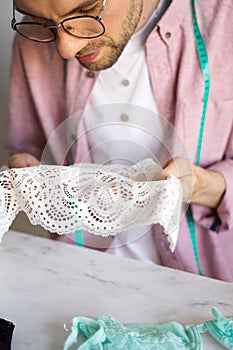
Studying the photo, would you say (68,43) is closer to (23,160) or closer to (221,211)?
(23,160)

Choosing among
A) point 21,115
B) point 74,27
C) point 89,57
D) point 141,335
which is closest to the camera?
point 141,335

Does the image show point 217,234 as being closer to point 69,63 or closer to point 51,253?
point 51,253

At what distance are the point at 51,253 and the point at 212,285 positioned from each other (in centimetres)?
28

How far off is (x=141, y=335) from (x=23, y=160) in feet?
1.50

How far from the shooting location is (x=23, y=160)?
→ 1.07 metres

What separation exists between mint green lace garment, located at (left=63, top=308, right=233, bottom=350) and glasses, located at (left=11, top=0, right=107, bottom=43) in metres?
0.44

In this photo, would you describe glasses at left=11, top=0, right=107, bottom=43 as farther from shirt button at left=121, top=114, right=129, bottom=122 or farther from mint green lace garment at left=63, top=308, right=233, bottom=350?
mint green lace garment at left=63, top=308, right=233, bottom=350

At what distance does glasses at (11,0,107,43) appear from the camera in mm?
852

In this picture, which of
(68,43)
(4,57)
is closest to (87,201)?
(68,43)

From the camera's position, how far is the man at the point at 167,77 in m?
0.90

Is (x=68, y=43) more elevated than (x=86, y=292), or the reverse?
(x=68, y=43)

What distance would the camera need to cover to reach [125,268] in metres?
0.92

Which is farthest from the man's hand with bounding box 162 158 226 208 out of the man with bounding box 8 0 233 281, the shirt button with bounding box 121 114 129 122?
the shirt button with bounding box 121 114 129 122

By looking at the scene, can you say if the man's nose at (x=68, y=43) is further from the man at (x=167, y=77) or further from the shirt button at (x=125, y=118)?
the shirt button at (x=125, y=118)
